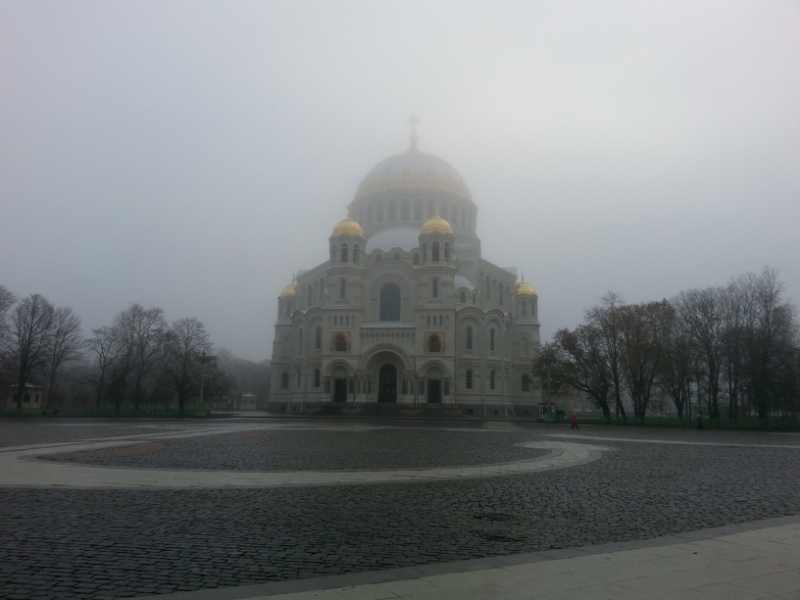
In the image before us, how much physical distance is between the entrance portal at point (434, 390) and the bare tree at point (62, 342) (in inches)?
1370

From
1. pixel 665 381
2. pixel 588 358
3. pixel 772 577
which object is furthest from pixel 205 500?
pixel 665 381

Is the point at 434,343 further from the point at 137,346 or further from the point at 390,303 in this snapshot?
the point at 137,346

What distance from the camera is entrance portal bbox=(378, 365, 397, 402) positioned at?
5600cm

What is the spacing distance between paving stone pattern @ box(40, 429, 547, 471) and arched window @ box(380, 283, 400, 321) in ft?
116

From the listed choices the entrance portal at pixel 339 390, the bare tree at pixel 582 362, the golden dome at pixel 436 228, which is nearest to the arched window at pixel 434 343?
the entrance portal at pixel 339 390

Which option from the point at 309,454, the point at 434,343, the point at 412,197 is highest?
the point at 412,197

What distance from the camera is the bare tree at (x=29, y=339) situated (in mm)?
52562

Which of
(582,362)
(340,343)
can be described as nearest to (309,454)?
(582,362)

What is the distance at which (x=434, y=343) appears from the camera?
55438mm

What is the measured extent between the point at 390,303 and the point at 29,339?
108 ft

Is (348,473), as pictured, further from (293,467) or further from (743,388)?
(743,388)

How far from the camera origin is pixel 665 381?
160 feet

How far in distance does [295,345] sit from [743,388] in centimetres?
4070

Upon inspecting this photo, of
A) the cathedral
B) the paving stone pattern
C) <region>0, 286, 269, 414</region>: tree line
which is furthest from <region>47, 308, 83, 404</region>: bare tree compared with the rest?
the paving stone pattern
